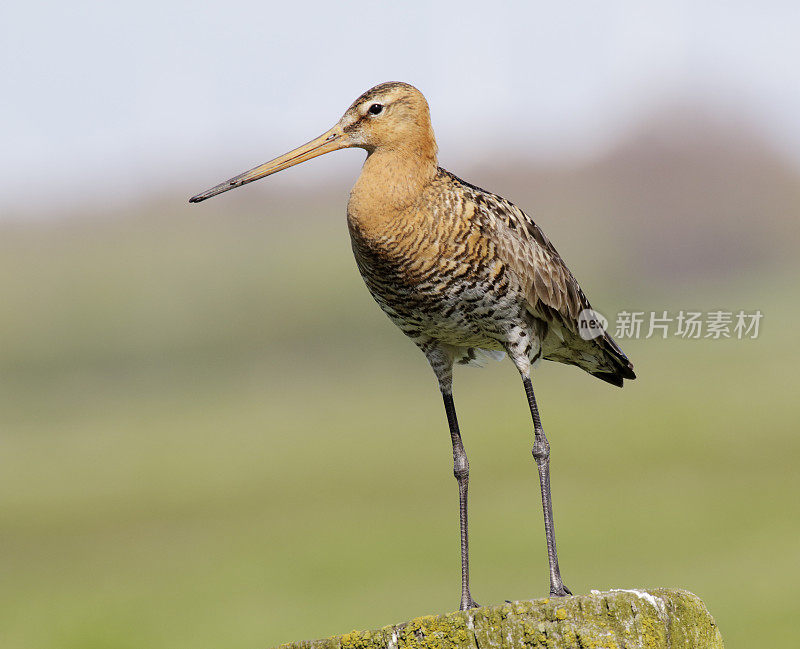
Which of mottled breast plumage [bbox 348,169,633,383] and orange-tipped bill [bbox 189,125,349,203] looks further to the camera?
orange-tipped bill [bbox 189,125,349,203]

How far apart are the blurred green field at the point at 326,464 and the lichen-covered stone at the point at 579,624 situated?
20368 millimetres

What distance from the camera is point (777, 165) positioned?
172 metres

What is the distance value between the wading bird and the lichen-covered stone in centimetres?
231

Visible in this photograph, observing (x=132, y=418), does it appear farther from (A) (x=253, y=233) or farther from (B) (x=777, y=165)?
(B) (x=777, y=165)

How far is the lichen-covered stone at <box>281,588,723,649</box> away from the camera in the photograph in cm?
615

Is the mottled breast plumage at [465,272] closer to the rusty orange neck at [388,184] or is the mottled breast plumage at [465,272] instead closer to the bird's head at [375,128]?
the rusty orange neck at [388,184]

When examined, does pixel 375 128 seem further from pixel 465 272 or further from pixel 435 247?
pixel 465 272

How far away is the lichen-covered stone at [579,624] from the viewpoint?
6152mm

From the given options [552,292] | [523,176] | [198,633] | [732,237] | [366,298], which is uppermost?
[523,176]

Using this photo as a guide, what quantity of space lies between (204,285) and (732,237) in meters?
56.2

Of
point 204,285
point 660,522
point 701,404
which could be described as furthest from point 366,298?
point 660,522
